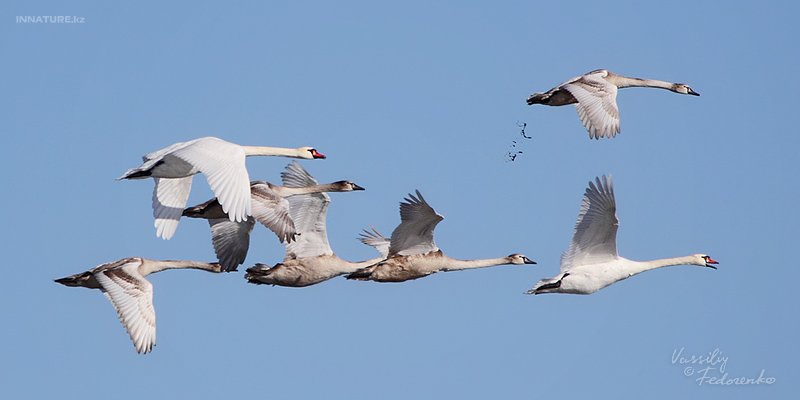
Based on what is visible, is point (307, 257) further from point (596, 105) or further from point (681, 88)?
point (681, 88)

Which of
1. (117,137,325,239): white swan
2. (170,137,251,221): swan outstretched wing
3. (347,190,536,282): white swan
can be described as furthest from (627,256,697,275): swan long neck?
(170,137,251,221): swan outstretched wing

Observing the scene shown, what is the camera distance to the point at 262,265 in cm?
2942

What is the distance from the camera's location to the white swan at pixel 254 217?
84.4 ft

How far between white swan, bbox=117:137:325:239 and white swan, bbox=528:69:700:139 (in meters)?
5.24

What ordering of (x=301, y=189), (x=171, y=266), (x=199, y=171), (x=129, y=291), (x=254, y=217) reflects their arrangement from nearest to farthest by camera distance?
(x=199, y=171) < (x=129, y=291) < (x=254, y=217) < (x=171, y=266) < (x=301, y=189)

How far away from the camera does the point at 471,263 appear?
29.1 m

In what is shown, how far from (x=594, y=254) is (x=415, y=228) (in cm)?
374

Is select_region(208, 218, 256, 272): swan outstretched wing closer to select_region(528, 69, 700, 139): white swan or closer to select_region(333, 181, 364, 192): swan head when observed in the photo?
select_region(333, 181, 364, 192): swan head

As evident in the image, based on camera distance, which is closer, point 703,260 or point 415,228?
point 415,228

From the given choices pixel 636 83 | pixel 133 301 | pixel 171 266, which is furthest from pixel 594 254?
pixel 133 301

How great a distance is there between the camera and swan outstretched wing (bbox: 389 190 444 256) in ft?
90.8

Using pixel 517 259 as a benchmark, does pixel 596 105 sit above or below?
above

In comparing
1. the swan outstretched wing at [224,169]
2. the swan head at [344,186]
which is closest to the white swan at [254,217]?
the swan head at [344,186]

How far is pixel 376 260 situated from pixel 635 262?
251 inches
